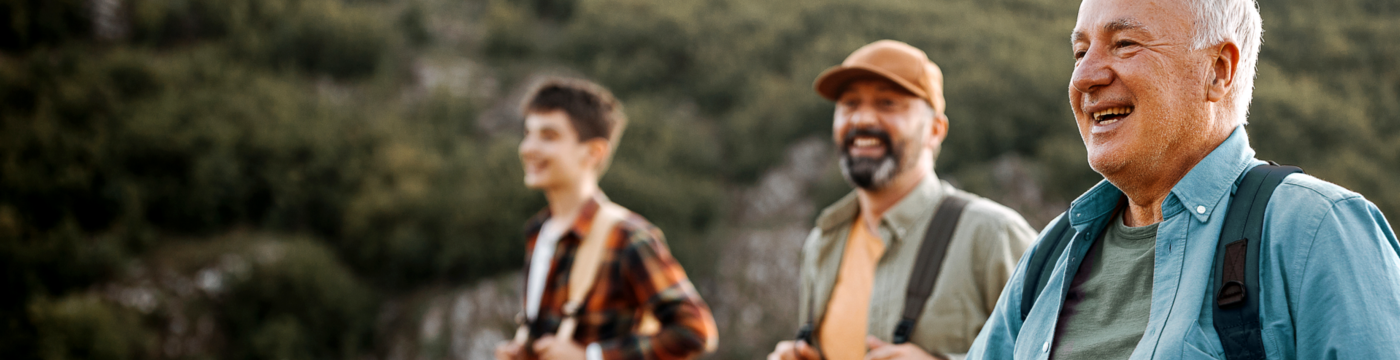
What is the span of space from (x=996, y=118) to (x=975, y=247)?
13785 mm

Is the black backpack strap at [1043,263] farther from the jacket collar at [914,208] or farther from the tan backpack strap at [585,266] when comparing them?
the tan backpack strap at [585,266]

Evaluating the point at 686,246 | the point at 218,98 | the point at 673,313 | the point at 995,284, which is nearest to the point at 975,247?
the point at 995,284

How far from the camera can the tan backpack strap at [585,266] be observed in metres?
2.96

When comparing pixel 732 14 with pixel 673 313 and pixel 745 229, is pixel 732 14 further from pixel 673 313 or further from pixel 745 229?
pixel 673 313

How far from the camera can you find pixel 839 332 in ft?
7.60

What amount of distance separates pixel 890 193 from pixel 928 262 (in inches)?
12.9

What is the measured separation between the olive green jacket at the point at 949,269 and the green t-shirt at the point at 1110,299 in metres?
0.79

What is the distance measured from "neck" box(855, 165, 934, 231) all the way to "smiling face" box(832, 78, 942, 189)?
0.03 meters

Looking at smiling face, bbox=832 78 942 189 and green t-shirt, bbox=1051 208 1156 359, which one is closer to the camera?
green t-shirt, bbox=1051 208 1156 359

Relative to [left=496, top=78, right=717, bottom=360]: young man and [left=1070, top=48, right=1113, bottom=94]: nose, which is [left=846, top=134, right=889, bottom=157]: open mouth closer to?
[left=496, top=78, right=717, bottom=360]: young man

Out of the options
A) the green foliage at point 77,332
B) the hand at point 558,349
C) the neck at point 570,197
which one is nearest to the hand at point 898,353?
the hand at point 558,349

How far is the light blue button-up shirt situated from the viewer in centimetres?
86

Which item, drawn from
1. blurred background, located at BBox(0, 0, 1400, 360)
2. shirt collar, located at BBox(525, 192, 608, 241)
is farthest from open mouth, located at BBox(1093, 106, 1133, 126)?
blurred background, located at BBox(0, 0, 1400, 360)

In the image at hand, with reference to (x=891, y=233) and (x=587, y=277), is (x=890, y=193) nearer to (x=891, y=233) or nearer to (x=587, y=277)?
(x=891, y=233)
